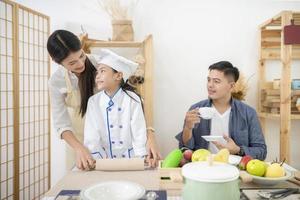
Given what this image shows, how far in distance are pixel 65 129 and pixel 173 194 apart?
0.81 m

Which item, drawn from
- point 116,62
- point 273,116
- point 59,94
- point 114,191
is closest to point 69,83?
point 59,94

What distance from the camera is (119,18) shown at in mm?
2463

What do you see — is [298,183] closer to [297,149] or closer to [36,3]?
[297,149]

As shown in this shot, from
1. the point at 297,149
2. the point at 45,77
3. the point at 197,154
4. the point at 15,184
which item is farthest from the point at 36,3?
the point at 297,149

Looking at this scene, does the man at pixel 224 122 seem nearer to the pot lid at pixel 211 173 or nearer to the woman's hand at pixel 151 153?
the woman's hand at pixel 151 153

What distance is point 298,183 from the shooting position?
3.05 ft

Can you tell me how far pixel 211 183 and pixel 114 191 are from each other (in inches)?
12.6

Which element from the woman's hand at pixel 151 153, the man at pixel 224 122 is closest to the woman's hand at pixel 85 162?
the woman's hand at pixel 151 153

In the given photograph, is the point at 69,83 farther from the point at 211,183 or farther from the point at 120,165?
the point at 211,183

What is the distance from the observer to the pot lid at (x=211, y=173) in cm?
65

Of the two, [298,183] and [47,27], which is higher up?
[47,27]

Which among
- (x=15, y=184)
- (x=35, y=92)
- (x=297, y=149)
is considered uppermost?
(x=35, y=92)

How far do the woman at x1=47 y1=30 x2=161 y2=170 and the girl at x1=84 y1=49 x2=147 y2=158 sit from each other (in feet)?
0.23

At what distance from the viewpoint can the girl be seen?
144 cm
